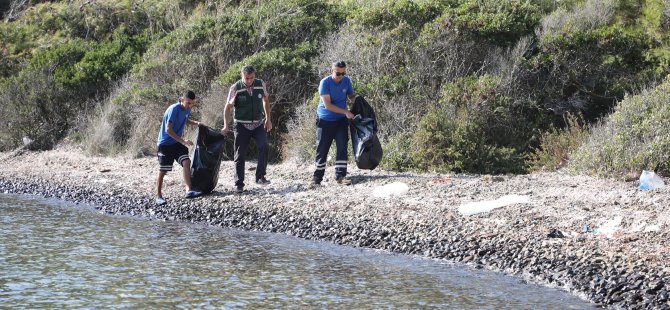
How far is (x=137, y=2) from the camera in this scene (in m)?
27.8

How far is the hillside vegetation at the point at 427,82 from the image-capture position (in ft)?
47.5

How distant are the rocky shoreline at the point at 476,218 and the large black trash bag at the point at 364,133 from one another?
38 cm

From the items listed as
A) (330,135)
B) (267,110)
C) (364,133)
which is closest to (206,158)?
(267,110)

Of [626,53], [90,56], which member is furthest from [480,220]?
[90,56]

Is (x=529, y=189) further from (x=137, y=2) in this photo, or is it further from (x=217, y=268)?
(x=137, y=2)

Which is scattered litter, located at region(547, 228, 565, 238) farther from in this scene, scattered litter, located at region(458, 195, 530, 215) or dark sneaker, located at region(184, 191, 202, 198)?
dark sneaker, located at region(184, 191, 202, 198)

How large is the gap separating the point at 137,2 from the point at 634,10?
1591 cm

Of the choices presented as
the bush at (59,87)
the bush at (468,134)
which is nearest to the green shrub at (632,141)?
the bush at (468,134)

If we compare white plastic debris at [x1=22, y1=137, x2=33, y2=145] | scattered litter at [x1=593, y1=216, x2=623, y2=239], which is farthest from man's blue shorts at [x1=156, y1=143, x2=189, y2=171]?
A: white plastic debris at [x1=22, y1=137, x2=33, y2=145]

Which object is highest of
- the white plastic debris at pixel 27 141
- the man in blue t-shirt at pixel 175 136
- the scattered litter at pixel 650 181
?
the man in blue t-shirt at pixel 175 136

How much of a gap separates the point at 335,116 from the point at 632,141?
4320 millimetres

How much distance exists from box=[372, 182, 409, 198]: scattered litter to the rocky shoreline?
0.43 feet

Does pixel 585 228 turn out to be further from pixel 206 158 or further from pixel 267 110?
pixel 206 158

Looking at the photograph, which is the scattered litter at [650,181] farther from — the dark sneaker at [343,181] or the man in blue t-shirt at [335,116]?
the dark sneaker at [343,181]
